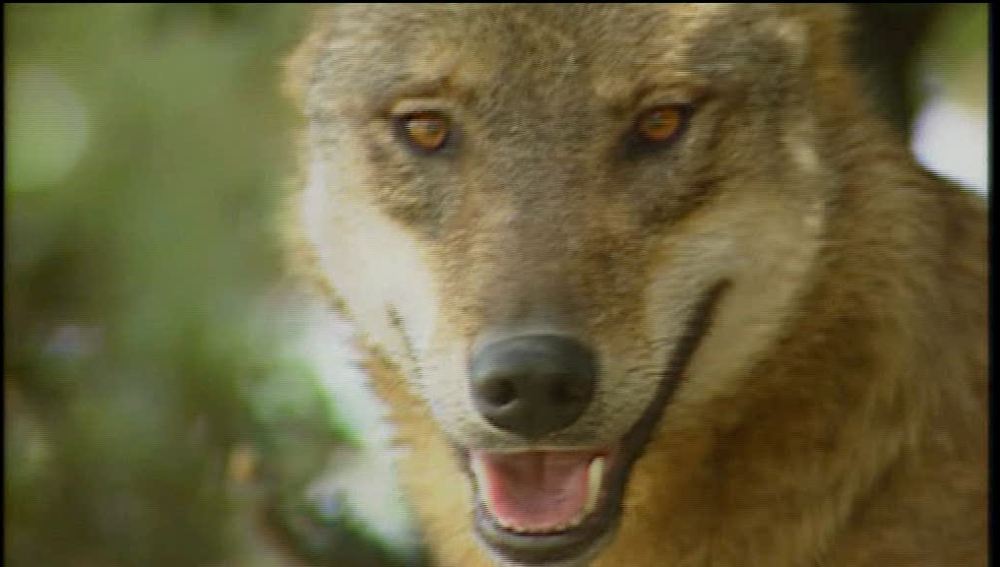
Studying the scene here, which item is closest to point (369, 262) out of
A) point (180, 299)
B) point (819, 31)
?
point (819, 31)

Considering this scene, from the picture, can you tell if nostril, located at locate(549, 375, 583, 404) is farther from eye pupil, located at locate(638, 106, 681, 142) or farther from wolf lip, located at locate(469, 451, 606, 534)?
eye pupil, located at locate(638, 106, 681, 142)

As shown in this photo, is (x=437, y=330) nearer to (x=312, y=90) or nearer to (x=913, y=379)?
(x=312, y=90)

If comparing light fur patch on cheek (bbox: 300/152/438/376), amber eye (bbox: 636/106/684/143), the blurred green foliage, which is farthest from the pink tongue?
the blurred green foliage

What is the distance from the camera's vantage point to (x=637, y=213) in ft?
7.59

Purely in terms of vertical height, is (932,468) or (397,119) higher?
(397,119)

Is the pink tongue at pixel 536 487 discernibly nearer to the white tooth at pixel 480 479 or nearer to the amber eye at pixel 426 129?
the white tooth at pixel 480 479

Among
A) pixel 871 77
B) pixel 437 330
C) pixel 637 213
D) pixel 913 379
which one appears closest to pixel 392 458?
pixel 437 330

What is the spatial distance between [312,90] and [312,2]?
1.27 ft

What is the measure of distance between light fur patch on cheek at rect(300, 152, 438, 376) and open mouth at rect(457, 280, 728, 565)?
0.23 m

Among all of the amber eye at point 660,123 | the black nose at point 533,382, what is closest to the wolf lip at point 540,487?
the black nose at point 533,382

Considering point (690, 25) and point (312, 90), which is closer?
point (690, 25)

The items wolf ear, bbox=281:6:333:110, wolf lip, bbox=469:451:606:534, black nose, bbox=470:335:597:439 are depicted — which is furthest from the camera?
wolf ear, bbox=281:6:333:110

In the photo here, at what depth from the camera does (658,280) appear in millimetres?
2299

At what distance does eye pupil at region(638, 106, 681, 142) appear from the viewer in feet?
7.66
